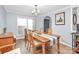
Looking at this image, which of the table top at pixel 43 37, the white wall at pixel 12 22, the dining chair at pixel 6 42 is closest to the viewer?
the dining chair at pixel 6 42

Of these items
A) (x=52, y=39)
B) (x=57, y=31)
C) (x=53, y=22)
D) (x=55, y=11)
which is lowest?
(x=52, y=39)

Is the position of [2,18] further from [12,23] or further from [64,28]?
[64,28]

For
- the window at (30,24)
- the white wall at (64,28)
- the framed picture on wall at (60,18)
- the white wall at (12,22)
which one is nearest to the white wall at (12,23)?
the white wall at (12,22)

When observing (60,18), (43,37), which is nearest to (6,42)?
(43,37)

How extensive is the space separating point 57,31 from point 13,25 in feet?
1.64

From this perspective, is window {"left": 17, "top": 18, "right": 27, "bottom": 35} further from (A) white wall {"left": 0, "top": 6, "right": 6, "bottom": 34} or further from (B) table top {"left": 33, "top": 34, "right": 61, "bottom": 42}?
(B) table top {"left": 33, "top": 34, "right": 61, "bottom": 42}

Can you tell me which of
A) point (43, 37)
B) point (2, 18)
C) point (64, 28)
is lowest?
point (43, 37)

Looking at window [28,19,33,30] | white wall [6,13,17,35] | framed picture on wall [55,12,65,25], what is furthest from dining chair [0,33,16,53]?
framed picture on wall [55,12,65,25]

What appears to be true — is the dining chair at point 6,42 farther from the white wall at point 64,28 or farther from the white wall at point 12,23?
the white wall at point 64,28

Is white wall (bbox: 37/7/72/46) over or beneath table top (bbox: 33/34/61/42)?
over
